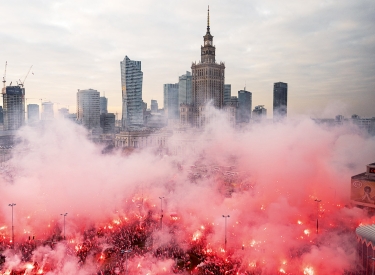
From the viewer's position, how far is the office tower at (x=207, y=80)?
255 ft

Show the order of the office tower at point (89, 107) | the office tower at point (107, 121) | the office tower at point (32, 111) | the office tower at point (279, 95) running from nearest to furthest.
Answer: the office tower at point (279, 95), the office tower at point (107, 121), the office tower at point (89, 107), the office tower at point (32, 111)

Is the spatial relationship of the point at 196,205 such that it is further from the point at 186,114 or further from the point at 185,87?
the point at 185,87

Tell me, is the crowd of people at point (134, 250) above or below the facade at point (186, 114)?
below

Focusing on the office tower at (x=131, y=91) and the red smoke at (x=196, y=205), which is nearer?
the red smoke at (x=196, y=205)

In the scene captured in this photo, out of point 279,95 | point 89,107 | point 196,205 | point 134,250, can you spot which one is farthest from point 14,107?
point 134,250

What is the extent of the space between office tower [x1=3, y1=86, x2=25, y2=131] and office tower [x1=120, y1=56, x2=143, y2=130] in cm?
4016

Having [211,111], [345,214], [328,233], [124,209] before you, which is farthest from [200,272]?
[211,111]

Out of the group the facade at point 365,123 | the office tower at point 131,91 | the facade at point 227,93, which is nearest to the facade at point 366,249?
the facade at point 365,123

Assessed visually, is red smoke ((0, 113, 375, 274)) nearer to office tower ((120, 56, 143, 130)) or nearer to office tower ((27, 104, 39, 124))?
office tower ((120, 56, 143, 130))

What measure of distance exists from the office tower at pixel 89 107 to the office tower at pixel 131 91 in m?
15.1

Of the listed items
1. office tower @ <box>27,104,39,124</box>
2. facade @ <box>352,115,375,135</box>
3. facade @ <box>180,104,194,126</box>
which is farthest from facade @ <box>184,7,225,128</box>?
office tower @ <box>27,104,39,124</box>

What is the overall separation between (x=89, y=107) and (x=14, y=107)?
112ft

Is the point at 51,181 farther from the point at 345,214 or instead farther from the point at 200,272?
the point at 345,214

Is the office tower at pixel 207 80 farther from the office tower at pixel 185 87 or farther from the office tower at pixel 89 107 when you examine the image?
the office tower at pixel 89 107
